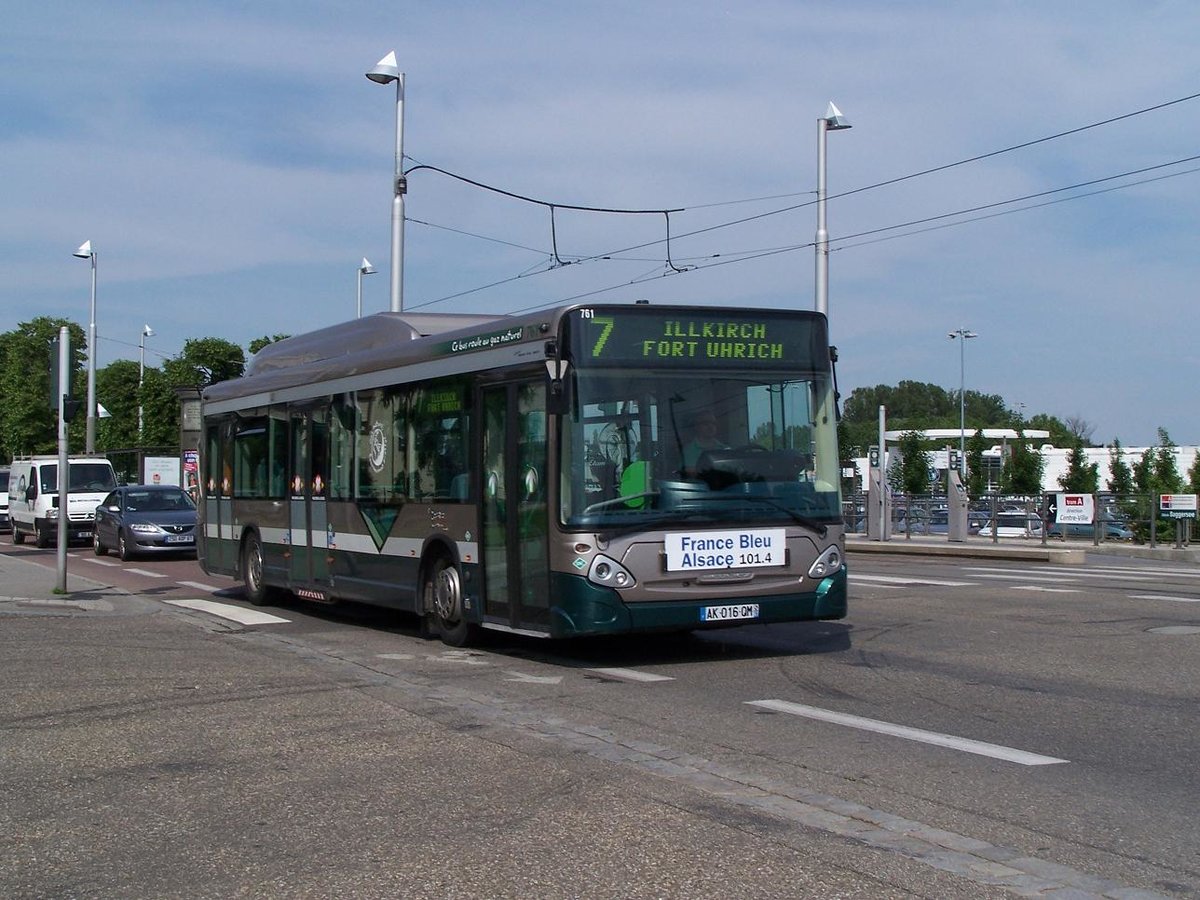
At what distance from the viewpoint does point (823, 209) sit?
29.2 m

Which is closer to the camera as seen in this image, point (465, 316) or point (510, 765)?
point (510, 765)

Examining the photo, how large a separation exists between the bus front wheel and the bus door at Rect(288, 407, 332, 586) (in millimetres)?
2500

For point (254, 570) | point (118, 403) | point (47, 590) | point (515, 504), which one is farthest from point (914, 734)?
point (118, 403)

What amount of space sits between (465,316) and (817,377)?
14.7 ft

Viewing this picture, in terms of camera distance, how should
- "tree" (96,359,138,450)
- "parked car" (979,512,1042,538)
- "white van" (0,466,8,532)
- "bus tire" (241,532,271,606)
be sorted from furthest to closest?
1. "tree" (96,359,138,450)
2. "white van" (0,466,8,532)
3. "parked car" (979,512,1042,538)
4. "bus tire" (241,532,271,606)

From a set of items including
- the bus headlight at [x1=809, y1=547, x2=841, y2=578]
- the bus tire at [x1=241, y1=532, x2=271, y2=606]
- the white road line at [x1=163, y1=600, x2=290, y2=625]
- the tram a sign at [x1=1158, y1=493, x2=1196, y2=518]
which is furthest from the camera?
the tram a sign at [x1=1158, y1=493, x2=1196, y2=518]

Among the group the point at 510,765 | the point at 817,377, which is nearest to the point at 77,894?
the point at 510,765

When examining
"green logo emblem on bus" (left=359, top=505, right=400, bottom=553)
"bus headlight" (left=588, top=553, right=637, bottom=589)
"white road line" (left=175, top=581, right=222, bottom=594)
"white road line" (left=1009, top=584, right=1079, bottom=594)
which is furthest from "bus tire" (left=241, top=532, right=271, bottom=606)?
"white road line" (left=1009, top=584, right=1079, bottom=594)

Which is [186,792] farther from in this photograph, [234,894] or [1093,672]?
[1093,672]

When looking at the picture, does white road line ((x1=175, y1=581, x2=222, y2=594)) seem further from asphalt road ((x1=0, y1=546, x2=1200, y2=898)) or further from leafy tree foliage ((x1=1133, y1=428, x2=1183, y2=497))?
leafy tree foliage ((x1=1133, y1=428, x2=1183, y2=497))

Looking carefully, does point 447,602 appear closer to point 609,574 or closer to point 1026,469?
point 609,574

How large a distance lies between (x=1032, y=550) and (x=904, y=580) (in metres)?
9.24

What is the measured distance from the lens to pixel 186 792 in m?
6.56

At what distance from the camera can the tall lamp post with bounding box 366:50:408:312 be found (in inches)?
1037
